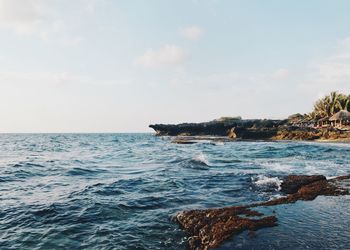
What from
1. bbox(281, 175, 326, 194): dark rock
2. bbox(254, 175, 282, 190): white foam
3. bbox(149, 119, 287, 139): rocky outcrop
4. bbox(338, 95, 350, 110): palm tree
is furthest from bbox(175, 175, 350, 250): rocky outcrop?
bbox(338, 95, 350, 110): palm tree

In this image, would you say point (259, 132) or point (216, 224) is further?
point (259, 132)

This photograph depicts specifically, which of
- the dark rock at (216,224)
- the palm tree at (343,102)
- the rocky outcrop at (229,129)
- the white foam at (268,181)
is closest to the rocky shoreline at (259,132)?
the rocky outcrop at (229,129)

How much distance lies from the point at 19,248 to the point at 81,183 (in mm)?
10368

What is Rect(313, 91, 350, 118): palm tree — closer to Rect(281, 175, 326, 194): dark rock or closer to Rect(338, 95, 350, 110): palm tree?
Rect(338, 95, 350, 110): palm tree

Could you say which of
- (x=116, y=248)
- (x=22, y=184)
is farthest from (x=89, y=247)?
(x=22, y=184)

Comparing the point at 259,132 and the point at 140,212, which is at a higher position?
the point at 259,132

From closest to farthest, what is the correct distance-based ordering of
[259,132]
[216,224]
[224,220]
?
1. [216,224]
2. [224,220]
3. [259,132]

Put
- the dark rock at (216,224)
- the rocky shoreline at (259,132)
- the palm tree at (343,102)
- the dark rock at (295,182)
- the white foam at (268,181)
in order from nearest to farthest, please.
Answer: the dark rock at (216,224), the dark rock at (295,182), the white foam at (268,181), the rocky shoreline at (259,132), the palm tree at (343,102)

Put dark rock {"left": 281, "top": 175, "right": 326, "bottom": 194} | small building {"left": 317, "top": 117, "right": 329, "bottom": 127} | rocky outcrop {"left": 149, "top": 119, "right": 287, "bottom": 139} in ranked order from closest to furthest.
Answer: dark rock {"left": 281, "top": 175, "right": 326, "bottom": 194} → rocky outcrop {"left": 149, "top": 119, "right": 287, "bottom": 139} → small building {"left": 317, "top": 117, "right": 329, "bottom": 127}

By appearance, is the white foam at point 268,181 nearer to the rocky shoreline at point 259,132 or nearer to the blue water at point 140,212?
the blue water at point 140,212

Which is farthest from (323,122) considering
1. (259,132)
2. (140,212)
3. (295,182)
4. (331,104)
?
(140,212)

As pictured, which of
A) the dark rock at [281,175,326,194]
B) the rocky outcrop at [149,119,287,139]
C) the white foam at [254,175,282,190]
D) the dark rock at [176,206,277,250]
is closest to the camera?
the dark rock at [176,206,277,250]

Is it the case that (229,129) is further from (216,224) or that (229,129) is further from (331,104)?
(216,224)

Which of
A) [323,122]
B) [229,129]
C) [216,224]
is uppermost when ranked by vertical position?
[323,122]
